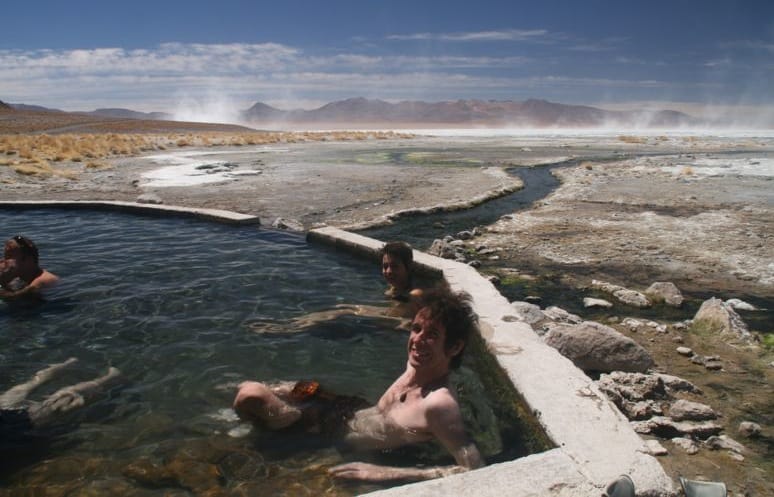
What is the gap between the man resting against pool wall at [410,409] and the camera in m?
3.05

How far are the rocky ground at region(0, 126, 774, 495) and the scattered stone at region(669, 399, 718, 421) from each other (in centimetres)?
11

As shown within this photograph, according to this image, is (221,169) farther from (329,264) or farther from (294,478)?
(294,478)

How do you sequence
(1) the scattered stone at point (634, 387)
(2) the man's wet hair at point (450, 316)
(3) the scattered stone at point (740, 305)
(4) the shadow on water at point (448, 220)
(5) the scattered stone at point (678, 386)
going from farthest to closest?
(4) the shadow on water at point (448, 220) < (3) the scattered stone at point (740, 305) < (5) the scattered stone at point (678, 386) < (1) the scattered stone at point (634, 387) < (2) the man's wet hair at point (450, 316)

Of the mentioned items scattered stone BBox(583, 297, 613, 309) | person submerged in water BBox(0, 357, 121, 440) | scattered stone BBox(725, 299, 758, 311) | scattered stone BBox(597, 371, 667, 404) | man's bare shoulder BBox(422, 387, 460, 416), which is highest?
man's bare shoulder BBox(422, 387, 460, 416)

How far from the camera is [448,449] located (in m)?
3.12

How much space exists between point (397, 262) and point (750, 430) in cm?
304

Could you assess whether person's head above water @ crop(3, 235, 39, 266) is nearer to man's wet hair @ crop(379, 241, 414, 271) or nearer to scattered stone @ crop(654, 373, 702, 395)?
man's wet hair @ crop(379, 241, 414, 271)

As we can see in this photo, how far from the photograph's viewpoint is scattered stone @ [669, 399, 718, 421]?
11.6ft

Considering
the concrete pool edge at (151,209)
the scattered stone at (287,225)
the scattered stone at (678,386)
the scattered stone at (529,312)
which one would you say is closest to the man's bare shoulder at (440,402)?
the scattered stone at (678,386)

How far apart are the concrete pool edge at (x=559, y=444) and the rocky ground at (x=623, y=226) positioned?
462 mm

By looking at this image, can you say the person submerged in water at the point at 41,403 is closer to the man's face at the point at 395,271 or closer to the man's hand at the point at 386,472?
the man's hand at the point at 386,472

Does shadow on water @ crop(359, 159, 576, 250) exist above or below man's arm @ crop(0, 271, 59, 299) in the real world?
above

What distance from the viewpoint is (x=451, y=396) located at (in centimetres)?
313

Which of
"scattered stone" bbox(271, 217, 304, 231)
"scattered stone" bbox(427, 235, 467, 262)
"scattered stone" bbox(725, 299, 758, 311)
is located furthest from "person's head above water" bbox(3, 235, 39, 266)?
"scattered stone" bbox(725, 299, 758, 311)
